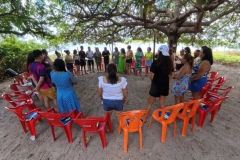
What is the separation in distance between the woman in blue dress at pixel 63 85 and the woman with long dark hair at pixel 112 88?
0.69 meters

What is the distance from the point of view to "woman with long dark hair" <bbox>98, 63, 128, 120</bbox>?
8.52ft

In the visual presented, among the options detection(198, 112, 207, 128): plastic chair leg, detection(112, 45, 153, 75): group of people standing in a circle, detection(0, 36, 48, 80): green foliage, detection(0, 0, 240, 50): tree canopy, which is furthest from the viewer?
detection(0, 36, 48, 80): green foliage

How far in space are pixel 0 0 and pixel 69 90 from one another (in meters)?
5.25

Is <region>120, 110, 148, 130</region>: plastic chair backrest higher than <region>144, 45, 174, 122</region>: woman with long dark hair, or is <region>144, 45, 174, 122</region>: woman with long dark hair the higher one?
<region>144, 45, 174, 122</region>: woman with long dark hair

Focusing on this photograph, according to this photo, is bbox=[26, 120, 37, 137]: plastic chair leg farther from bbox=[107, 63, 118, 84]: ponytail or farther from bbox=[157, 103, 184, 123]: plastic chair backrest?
bbox=[157, 103, 184, 123]: plastic chair backrest

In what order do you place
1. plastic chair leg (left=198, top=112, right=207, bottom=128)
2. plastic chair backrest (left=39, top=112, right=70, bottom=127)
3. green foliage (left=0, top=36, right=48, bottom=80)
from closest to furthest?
1. plastic chair backrest (left=39, top=112, right=70, bottom=127)
2. plastic chair leg (left=198, top=112, right=207, bottom=128)
3. green foliage (left=0, top=36, right=48, bottom=80)

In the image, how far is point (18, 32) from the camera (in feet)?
22.6

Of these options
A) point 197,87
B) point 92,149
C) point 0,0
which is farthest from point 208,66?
point 0,0

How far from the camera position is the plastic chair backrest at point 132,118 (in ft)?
7.79

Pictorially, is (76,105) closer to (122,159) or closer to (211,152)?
(122,159)

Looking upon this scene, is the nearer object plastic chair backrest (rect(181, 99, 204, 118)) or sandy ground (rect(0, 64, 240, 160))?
sandy ground (rect(0, 64, 240, 160))

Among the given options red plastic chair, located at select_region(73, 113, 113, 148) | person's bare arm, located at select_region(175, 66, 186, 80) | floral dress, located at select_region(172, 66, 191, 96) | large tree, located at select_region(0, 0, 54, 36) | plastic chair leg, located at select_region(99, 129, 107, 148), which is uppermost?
large tree, located at select_region(0, 0, 54, 36)

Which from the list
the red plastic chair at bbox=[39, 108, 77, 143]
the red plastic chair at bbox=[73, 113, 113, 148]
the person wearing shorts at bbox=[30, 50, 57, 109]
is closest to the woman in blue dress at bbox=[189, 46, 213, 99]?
the red plastic chair at bbox=[73, 113, 113, 148]

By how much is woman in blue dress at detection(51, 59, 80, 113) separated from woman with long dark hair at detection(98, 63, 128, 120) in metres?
0.69
